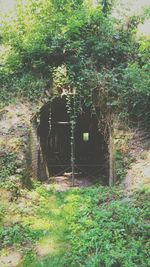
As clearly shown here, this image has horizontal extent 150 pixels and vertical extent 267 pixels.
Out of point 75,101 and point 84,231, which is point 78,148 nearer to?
point 75,101

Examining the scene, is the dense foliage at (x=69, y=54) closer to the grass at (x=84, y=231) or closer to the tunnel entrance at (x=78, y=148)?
the tunnel entrance at (x=78, y=148)

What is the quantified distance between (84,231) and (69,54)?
824 cm

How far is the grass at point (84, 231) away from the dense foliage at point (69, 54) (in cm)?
437

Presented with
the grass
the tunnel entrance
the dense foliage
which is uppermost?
the dense foliage

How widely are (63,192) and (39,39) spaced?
6.15 m

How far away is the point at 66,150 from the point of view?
57.8 ft

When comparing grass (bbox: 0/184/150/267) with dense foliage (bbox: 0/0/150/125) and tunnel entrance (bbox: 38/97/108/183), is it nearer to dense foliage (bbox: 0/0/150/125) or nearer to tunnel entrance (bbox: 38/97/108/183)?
dense foliage (bbox: 0/0/150/125)

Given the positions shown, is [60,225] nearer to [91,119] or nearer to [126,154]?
[126,154]

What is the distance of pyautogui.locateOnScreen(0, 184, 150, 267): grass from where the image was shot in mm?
5738

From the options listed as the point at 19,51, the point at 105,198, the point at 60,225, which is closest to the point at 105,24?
the point at 19,51

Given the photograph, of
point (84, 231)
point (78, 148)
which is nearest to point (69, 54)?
point (78, 148)

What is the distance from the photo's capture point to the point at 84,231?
671 centimetres

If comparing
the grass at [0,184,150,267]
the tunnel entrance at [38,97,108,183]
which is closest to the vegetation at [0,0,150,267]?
the grass at [0,184,150,267]

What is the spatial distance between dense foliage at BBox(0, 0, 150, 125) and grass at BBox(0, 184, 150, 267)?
4368 millimetres
